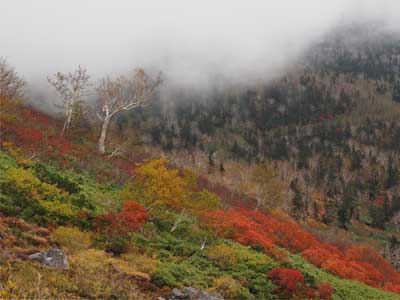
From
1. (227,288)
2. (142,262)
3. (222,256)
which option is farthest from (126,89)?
(227,288)

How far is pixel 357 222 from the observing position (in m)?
101

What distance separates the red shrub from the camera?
670 inches

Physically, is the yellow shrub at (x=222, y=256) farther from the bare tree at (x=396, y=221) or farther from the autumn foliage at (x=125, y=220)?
the bare tree at (x=396, y=221)

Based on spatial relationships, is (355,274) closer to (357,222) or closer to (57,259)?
(57,259)

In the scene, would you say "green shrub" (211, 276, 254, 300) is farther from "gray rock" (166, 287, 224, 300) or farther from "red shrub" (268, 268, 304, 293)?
"red shrub" (268, 268, 304, 293)

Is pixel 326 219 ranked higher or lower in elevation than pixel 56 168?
lower

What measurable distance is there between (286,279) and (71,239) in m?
10.1

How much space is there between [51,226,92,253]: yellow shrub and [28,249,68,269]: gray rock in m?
2.53

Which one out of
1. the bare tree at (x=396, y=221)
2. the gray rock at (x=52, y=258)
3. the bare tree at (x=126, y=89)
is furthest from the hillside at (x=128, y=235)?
the bare tree at (x=396, y=221)

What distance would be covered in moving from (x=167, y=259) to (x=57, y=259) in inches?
258

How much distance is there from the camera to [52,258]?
35.1 feet

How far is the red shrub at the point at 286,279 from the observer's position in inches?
670

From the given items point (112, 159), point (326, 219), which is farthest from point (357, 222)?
point (112, 159)

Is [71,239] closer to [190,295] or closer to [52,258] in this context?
[52,258]
